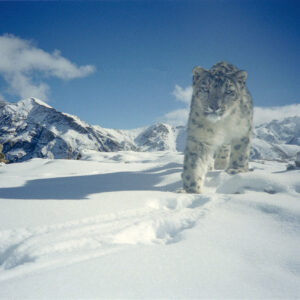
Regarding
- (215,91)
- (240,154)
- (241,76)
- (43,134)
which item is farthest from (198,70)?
(43,134)

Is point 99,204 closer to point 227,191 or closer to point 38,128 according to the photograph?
point 227,191

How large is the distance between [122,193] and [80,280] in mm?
2192

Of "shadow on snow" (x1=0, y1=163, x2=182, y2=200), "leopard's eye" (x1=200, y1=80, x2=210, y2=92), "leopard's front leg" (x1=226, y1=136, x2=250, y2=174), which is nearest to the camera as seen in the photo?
"shadow on snow" (x1=0, y1=163, x2=182, y2=200)

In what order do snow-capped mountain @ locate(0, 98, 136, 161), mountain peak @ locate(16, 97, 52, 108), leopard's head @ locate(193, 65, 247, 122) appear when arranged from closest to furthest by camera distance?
leopard's head @ locate(193, 65, 247, 122), snow-capped mountain @ locate(0, 98, 136, 161), mountain peak @ locate(16, 97, 52, 108)

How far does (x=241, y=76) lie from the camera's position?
13.9ft

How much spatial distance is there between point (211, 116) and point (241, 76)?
4.42 feet

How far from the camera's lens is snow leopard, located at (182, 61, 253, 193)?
3.69 m

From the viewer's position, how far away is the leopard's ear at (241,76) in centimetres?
420

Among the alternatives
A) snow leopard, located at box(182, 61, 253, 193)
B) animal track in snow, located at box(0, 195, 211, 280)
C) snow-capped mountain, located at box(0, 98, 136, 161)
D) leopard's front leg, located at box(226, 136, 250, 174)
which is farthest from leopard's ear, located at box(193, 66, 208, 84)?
snow-capped mountain, located at box(0, 98, 136, 161)

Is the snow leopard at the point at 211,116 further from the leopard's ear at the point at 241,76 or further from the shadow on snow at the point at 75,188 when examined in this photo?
the shadow on snow at the point at 75,188

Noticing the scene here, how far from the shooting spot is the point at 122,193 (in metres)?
3.27

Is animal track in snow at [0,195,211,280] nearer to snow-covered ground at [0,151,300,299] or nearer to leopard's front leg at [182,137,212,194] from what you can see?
snow-covered ground at [0,151,300,299]

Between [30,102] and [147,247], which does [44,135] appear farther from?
[147,247]

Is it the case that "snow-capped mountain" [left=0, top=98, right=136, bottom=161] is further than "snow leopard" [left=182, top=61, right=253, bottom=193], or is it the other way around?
"snow-capped mountain" [left=0, top=98, right=136, bottom=161]
